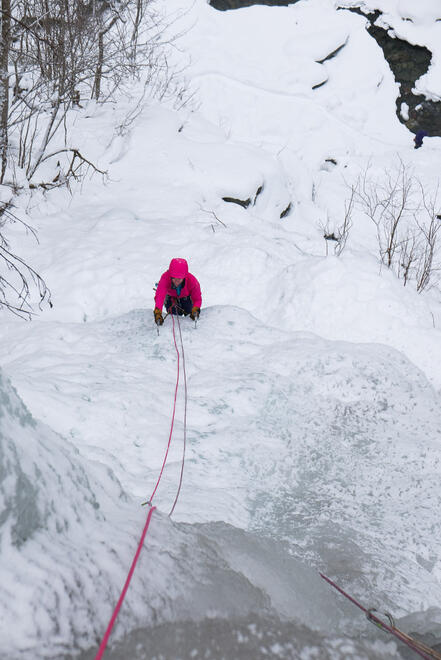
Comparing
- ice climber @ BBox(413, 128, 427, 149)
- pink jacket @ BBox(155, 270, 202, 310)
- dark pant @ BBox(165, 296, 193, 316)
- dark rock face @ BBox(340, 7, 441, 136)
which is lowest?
dark pant @ BBox(165, 296, 193, 316)

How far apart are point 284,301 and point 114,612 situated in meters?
4.76

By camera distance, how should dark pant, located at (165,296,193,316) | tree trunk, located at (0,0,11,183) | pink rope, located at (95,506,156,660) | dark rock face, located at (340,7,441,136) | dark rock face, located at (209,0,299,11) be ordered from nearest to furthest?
pink rope, located at (95,506,156,660)
dark pant, located at (165,296,193,316)
tree trunk, located at (0,0,11,183)
dark rock face, located at (340,7,441,136)
dark rock face, located at (209,0,299,11)

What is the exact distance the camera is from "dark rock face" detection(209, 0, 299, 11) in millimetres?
16359

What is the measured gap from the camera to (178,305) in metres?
5.60

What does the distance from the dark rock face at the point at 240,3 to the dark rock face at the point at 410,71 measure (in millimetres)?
2867

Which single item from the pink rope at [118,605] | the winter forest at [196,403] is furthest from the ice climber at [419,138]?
the pink rope at [118,605]

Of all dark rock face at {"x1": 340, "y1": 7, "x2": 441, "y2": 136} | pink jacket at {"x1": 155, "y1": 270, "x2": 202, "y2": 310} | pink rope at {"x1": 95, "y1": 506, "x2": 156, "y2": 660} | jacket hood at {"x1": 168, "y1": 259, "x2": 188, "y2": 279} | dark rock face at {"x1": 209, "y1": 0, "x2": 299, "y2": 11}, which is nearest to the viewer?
pink rope at {"x1": 95, "y1": 506, "x2": 156, "y2": 660}

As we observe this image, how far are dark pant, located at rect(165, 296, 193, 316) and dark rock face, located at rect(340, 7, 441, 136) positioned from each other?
12980mm

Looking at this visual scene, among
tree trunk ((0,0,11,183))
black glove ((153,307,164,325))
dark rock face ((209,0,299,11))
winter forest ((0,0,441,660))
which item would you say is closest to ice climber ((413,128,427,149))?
winter forest ((0,0,441,660))

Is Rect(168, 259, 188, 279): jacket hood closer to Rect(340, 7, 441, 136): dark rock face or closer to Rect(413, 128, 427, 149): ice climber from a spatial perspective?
Rect(413, 128, 427, 149): ice climber

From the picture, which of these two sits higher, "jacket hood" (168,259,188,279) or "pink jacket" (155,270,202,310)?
"jacket hood" (168,259,188,279)

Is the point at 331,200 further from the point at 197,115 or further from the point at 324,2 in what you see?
the point at 324,2

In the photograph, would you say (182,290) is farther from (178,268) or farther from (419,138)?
(419,138)

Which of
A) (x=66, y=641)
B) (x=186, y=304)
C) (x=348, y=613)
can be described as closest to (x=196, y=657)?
(x=66, y=641)
